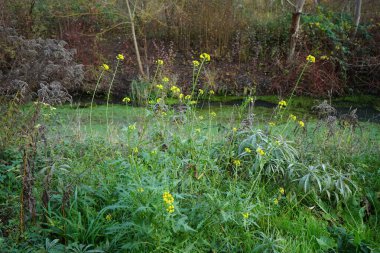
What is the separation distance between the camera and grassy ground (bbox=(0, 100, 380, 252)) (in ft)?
8.65

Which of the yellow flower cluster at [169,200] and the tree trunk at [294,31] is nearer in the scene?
the yellow flower cluster at [169,200]

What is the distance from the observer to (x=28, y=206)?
8.96 feet

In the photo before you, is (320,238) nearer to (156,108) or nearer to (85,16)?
(156,108)

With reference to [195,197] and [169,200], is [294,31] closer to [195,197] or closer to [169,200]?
[195,197]

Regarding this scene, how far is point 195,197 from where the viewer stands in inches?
118

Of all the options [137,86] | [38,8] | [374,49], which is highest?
[38,8]

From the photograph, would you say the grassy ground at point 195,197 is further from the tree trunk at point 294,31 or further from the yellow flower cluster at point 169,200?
the tree trunk at point 294,31

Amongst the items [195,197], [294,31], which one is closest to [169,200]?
[195,197]

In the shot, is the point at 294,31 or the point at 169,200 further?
the point at 294,31

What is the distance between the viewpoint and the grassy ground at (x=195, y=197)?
2.64m

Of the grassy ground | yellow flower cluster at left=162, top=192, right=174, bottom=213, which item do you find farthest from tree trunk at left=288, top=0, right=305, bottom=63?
yellow flower cluster at left=162, top=192, right=174, bottom=213

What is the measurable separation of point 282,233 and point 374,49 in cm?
899

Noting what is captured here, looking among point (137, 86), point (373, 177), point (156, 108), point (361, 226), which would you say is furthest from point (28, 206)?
point (137, 86)

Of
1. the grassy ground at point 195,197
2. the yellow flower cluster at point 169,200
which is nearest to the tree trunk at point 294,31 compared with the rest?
the grassy ground at point 195,197
